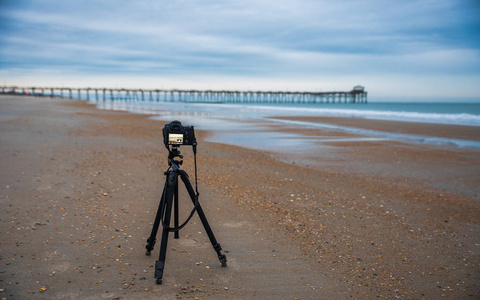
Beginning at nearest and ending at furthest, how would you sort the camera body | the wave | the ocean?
the camera body
the ocean
the wave

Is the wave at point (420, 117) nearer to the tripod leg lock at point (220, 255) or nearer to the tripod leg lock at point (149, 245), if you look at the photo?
the tripod leg lock at point (220, 255)

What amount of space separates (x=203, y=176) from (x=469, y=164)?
318 inches

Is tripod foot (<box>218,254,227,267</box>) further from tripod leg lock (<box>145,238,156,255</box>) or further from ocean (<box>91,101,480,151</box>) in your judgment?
ocean (<box>91,101,480,151</box>)

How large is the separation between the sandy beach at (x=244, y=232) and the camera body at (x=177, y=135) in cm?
137

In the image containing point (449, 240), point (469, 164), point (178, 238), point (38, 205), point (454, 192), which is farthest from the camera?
→ point (469, 164)

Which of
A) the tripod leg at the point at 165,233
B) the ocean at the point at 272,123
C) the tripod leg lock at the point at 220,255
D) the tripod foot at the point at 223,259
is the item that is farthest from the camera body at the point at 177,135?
the ocean at the point at 272,123

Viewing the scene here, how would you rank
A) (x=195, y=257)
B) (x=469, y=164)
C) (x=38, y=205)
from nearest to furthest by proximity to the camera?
(x=195, y=257), (x=38, y=205), (x=469, y=164)

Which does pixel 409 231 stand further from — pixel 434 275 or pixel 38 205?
pixel 38 205

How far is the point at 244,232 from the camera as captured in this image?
465cm

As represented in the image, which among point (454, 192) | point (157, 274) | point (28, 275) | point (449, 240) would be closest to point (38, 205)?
point (28, 275)

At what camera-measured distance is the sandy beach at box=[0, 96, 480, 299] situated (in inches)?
132

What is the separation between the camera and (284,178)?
7.72 metres

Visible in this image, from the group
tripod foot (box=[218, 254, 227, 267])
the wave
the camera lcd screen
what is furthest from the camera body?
the wave

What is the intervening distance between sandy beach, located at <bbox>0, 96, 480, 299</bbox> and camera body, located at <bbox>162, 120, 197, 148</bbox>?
1.37 metres
